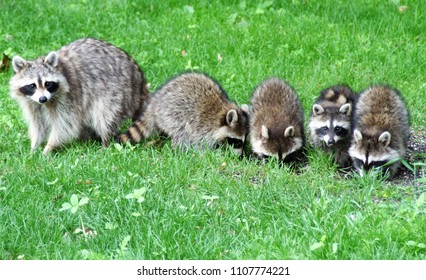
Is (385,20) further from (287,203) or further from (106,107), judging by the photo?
(287,203)

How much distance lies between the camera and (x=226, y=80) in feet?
24.2

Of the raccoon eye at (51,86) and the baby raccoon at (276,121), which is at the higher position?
the raccoon eye at (51,86)

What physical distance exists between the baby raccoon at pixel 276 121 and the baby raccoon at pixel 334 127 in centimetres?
14

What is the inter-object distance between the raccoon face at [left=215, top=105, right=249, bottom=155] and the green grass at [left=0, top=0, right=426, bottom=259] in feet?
1.18

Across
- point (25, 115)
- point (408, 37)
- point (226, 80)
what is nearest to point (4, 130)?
point (25, 115)

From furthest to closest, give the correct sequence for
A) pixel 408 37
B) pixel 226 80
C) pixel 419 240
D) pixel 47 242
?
pixel 408 37
pixel 226 80
pixel 47 242
pixel 419 240

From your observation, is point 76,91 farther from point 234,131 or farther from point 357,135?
point 357,135

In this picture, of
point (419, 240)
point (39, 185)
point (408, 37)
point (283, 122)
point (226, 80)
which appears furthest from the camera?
point (408, 37)

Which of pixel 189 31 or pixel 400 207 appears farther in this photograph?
pixel 189 31

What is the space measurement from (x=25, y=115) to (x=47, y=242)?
2209 mm

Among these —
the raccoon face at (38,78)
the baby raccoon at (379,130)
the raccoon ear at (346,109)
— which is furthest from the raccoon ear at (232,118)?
the raccoon face at (38,78)

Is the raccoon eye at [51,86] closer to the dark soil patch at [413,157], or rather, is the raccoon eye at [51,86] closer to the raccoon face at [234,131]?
the raccoon face at [234,131]

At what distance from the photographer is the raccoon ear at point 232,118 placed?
6410 mm

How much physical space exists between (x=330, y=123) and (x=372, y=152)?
0.49 meters
